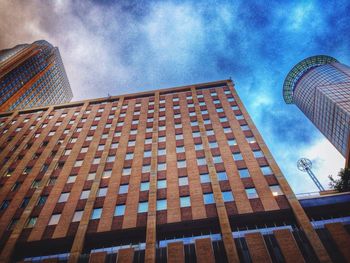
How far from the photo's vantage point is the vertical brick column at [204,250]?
1678cm

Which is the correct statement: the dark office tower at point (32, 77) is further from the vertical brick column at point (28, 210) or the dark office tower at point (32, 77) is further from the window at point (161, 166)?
the window at point (161, 166)

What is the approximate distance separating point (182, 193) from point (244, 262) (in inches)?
338

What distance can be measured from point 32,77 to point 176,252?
94305mm

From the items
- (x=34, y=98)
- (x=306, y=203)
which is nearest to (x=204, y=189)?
(x=306, y=203)

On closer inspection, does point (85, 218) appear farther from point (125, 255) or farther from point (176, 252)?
point (176, 252)

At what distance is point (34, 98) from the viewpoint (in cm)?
Result: 8312

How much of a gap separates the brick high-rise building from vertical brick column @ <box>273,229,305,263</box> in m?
0.07

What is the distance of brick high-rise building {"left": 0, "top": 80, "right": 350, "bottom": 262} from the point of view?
705 inches

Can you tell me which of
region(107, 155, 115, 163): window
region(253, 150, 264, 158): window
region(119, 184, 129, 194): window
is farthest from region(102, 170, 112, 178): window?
region(253, 150, 264, 158): window

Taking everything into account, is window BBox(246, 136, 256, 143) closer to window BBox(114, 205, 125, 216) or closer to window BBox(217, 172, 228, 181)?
window BBox(217, 172, 228, 181)

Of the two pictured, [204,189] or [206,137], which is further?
[206,137]

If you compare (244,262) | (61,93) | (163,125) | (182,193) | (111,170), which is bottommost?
(244,262)

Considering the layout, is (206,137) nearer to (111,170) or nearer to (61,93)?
(111,170)

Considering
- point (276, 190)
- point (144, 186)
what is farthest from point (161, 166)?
point (276, 190)
